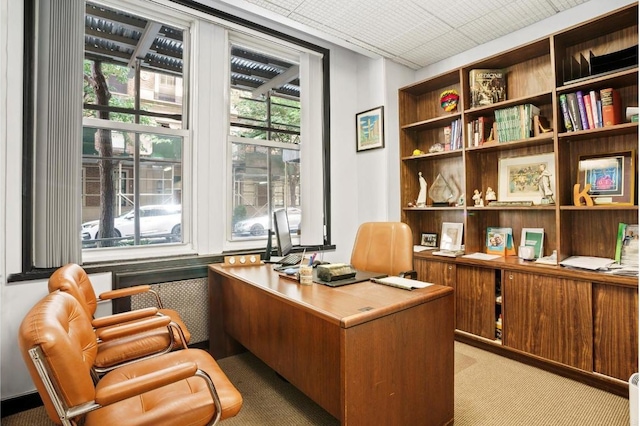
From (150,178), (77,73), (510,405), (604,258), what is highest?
(77,73)

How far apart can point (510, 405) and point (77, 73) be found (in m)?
3.44

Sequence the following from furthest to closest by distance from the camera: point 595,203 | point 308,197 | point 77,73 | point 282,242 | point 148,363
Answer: point 308,197, point 282,242, point 595,203, point 77,73, point 148,363

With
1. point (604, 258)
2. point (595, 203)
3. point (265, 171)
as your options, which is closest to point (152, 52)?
point (265, 171)

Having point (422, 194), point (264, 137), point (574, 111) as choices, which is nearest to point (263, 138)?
point (264, 137)

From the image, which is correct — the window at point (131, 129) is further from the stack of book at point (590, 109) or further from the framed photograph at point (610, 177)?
the framed photograph at point (610, 177)

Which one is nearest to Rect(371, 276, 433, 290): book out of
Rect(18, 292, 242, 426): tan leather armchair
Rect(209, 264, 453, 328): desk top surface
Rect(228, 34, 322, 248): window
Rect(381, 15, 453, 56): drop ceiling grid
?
Rect(209, 264, 453, 328): desk top surface

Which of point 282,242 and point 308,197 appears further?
point 308,197

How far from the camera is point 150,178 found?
9.41 ft

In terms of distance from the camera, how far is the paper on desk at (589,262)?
231 centimetres

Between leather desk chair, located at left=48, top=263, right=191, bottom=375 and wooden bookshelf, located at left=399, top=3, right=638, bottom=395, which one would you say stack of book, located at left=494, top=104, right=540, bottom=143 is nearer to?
wooden bookshelf, located at left=399, top=3, right=638, bottom=395

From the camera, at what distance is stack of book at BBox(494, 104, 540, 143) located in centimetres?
278

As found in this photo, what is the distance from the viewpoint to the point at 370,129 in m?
3.68

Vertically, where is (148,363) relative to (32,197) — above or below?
below

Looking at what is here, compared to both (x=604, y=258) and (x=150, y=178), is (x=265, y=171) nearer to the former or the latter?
(x=150, y=178)
